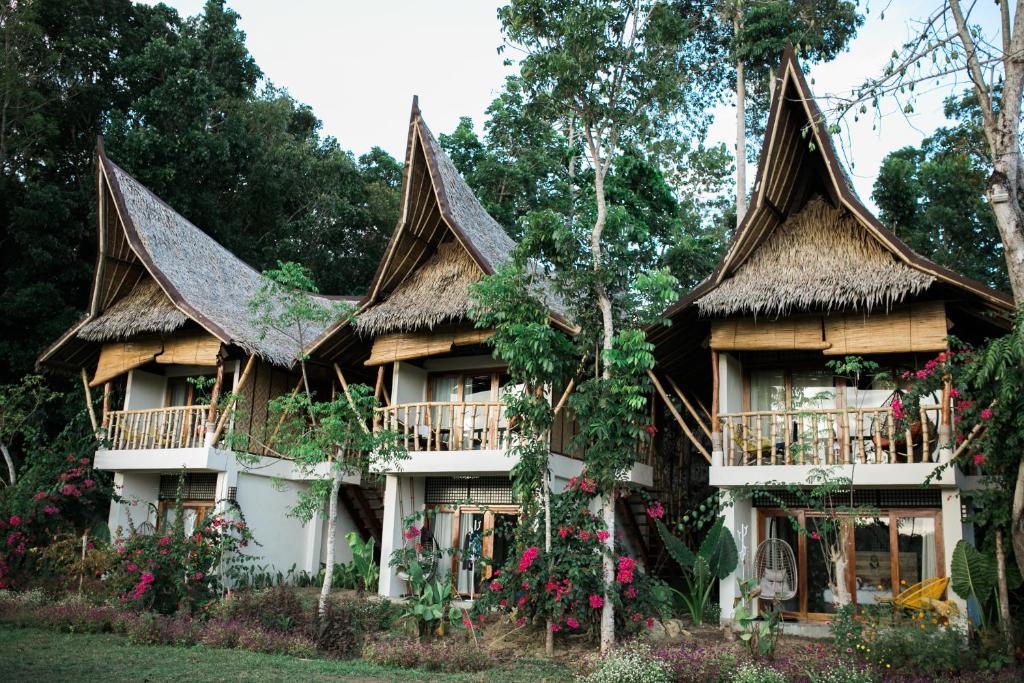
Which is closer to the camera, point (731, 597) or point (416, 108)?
point (731, 597)

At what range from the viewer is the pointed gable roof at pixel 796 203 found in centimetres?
1031

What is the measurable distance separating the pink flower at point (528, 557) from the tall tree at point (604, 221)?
701 millimetres

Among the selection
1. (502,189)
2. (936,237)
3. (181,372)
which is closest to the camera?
(181,372)

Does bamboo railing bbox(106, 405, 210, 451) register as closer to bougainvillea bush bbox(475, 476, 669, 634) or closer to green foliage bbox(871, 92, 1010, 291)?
bougainvillea bush bbox(475, 476, 669, 634)

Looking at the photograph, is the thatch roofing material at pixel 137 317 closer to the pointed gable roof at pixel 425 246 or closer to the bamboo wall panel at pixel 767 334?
the pointed gable roof at pixel 425 246

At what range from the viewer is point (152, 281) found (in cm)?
1508

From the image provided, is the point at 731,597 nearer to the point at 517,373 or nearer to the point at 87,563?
the point at 517,373

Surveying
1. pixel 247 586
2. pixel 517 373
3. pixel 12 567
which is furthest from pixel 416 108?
pixel 12 567

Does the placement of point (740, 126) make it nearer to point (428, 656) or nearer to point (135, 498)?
point (135, 498)

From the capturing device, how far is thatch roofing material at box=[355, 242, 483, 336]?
41.4ft

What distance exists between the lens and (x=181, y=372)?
15414mm

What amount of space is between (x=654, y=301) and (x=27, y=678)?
6.54 metres

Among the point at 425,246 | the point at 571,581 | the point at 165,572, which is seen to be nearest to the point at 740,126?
the point at 425,246

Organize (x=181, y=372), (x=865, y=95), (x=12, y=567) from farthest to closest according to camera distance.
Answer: (x=181, y=372), (x=12, y=567), (x=865, y=95)
